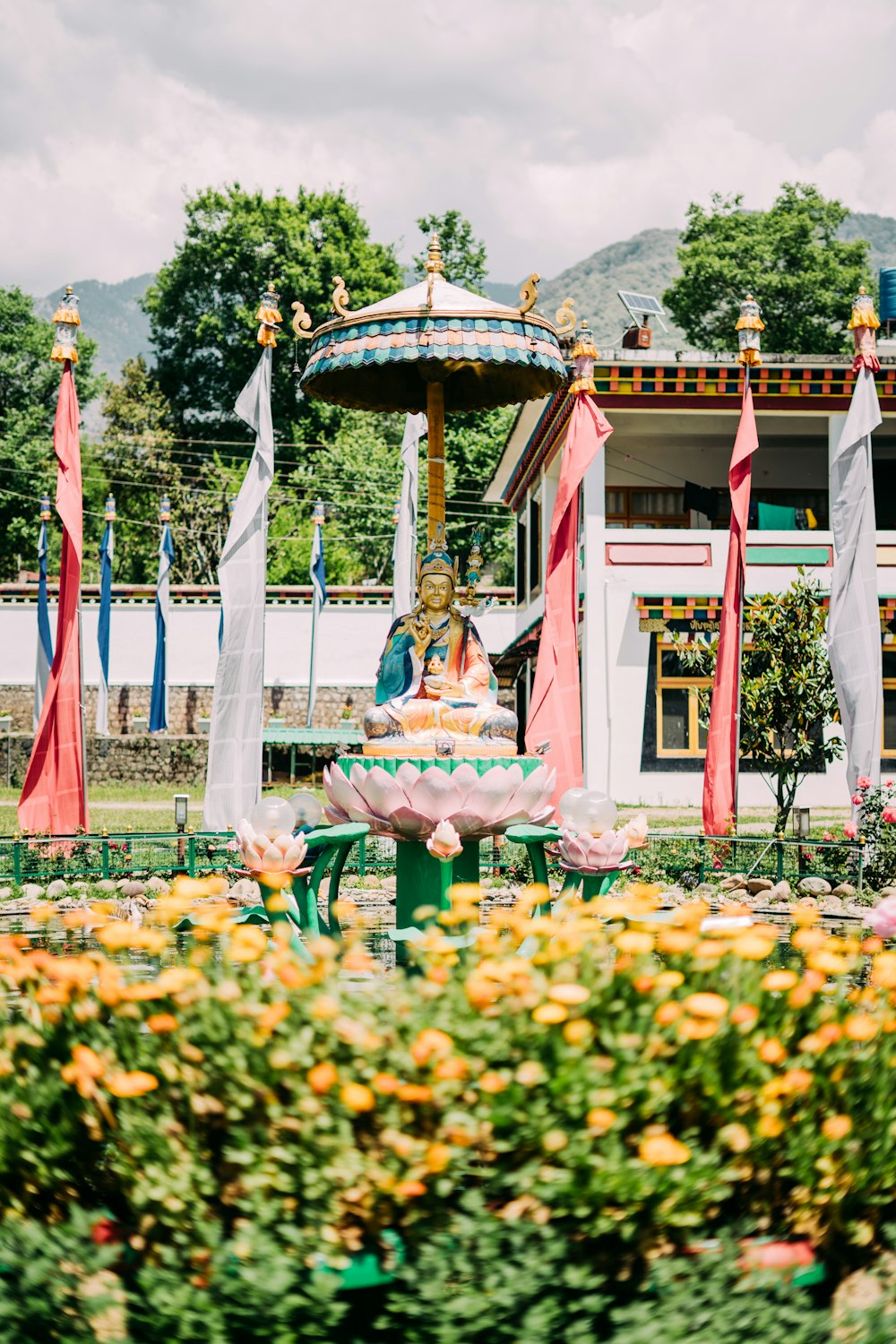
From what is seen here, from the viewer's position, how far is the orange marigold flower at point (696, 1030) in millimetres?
3236

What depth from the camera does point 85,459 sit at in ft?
148

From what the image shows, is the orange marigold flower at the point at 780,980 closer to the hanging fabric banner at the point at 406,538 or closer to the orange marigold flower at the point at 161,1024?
the orange marigold flower at the point at 161,1024

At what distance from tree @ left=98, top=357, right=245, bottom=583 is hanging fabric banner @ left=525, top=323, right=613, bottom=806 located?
1073 inches

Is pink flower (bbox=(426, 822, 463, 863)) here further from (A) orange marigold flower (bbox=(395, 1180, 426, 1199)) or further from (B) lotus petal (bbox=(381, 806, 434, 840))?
(A) orange marigold flower (bbox=(395, 1180, 426, 1199))

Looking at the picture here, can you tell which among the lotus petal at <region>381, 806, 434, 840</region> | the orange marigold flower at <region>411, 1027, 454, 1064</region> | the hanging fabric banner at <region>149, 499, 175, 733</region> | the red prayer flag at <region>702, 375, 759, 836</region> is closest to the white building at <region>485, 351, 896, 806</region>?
the red prayer flag at <region>702, 375, 759, 836</region>

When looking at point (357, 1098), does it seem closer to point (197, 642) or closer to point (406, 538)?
point (406, 538)

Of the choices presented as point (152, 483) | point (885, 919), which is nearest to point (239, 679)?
point (885, 919)

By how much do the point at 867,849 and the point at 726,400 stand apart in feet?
38.9

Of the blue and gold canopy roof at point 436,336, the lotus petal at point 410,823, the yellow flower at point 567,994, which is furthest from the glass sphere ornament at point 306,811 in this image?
the yellow flower at point 567,994

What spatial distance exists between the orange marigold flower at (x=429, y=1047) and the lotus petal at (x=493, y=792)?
4327mm

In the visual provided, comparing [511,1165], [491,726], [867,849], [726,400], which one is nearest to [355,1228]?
[511,1165]

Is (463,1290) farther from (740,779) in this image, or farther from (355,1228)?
(740,779)

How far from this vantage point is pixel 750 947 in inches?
142

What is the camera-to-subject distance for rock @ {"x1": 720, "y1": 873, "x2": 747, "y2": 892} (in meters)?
12.7
